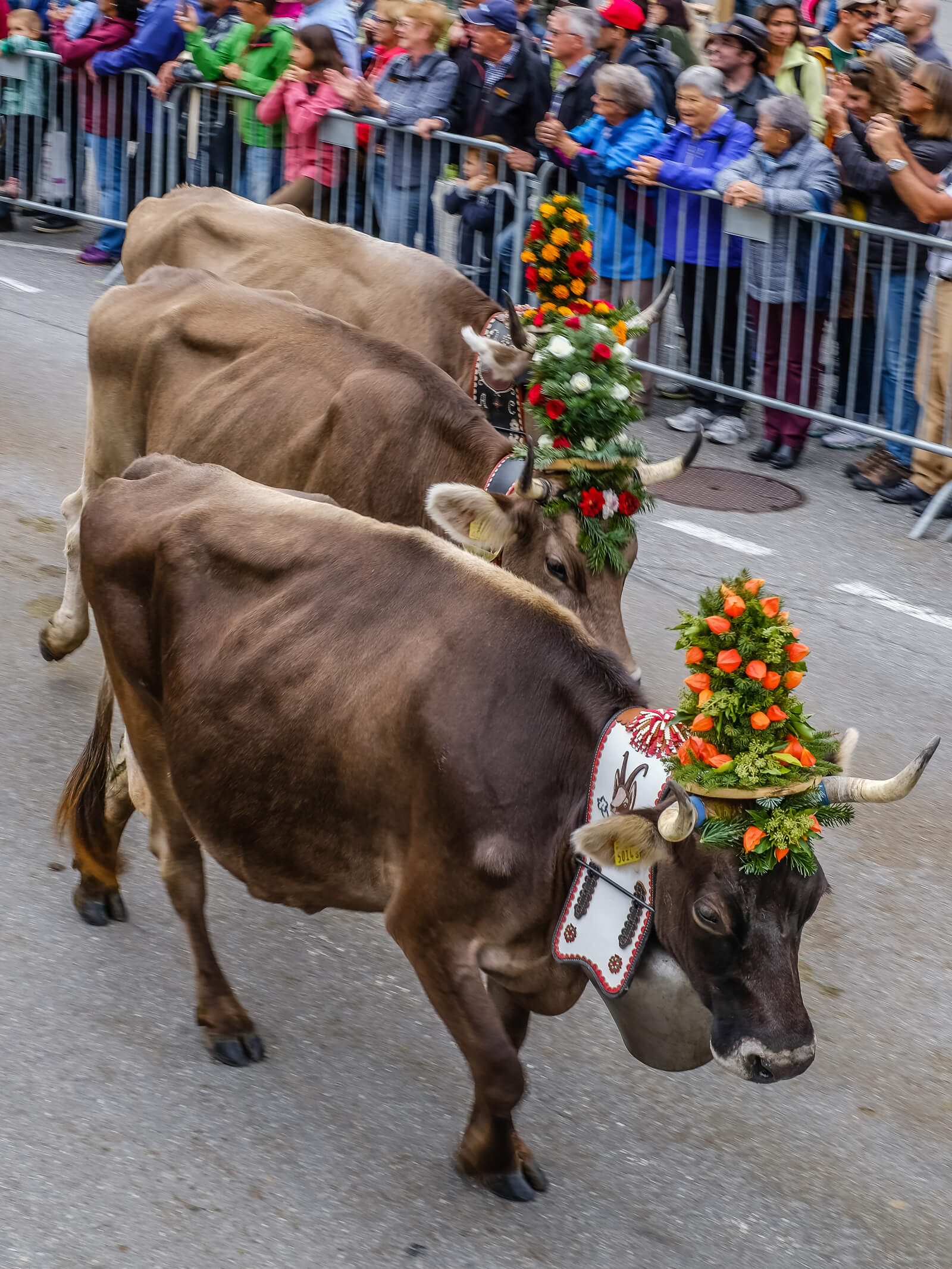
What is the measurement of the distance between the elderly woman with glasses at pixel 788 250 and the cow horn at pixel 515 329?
3739 mm

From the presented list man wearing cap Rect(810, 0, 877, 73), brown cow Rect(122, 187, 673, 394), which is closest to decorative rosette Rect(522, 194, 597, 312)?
brown cow Rect(122, 187, 673, 394)

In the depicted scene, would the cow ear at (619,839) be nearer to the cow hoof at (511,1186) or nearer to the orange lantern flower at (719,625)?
the orange lantern flower at (719,625)

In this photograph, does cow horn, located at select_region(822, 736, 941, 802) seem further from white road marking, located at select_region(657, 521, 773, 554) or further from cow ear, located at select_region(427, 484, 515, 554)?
white road marking, located at select_region(657, 521, 773, 554)

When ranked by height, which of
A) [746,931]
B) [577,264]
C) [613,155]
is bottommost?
[746,931]

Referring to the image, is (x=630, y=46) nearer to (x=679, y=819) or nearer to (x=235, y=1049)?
(x=235, y=1049)

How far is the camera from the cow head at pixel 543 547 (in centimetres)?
533

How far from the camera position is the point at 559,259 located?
252 inches

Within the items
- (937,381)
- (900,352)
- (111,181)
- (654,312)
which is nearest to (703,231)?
(900,352)

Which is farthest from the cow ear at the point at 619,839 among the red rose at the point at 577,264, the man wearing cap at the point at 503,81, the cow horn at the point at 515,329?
the man wearing cap at the point at 503,81

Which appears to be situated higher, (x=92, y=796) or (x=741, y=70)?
(x=741, y=70)

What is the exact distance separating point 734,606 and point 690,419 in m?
7.01

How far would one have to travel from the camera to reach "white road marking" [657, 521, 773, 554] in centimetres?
859

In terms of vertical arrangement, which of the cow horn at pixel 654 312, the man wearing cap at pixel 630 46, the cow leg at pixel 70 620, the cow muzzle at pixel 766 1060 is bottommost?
the cow leg at pixel 70 620

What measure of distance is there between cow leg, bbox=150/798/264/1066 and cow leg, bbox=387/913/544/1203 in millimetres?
767
